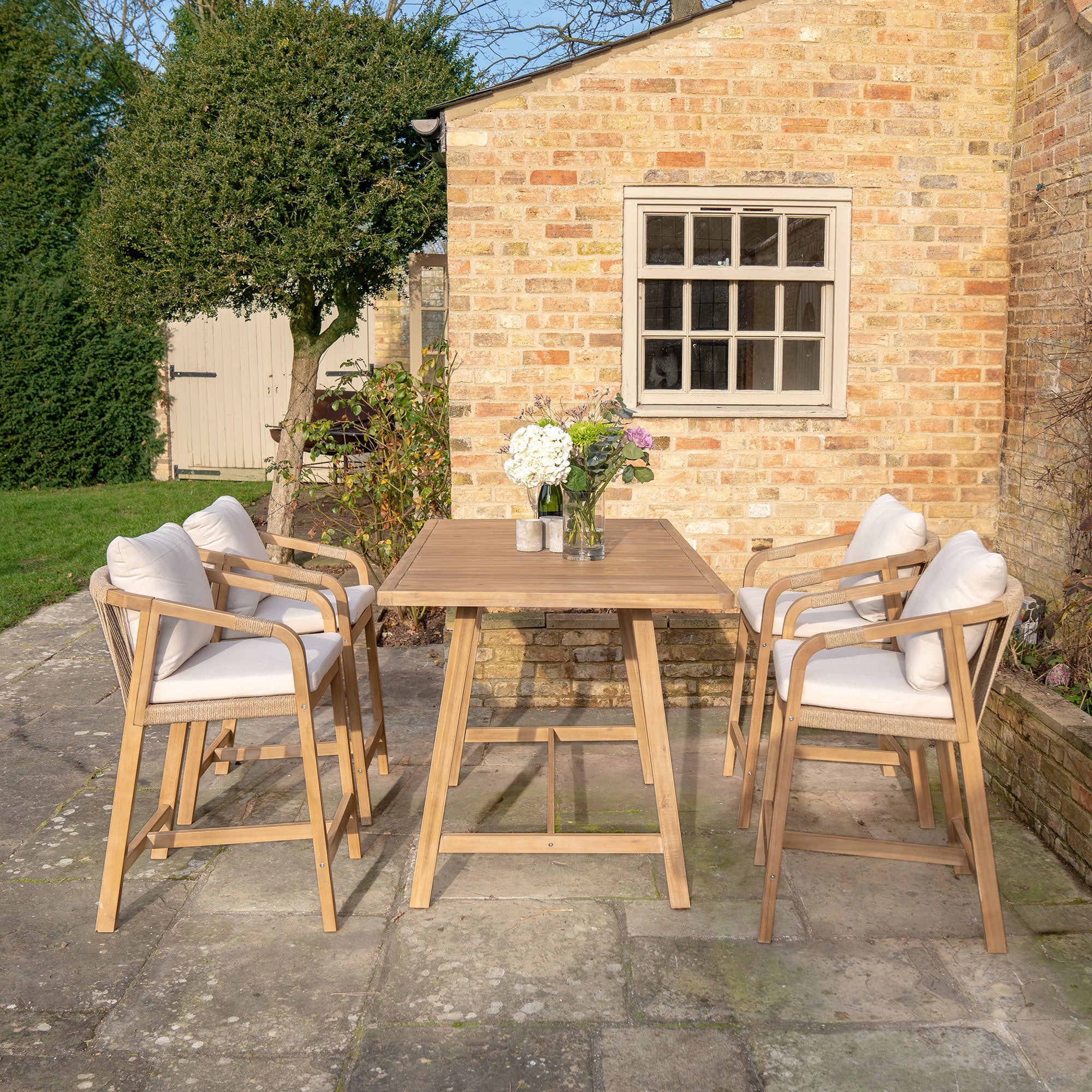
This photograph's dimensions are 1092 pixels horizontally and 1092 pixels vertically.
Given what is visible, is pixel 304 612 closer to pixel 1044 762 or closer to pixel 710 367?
pixel 710 367

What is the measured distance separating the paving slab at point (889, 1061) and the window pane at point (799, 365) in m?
3.02

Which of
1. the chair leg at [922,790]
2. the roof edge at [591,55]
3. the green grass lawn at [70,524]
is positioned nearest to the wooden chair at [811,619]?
the chair leg at [922,790]

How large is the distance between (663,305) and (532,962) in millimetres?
2990

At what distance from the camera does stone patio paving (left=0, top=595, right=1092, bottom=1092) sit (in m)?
2.43

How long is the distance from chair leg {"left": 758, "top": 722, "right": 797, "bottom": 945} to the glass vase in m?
0.78

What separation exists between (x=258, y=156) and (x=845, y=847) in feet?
16.3

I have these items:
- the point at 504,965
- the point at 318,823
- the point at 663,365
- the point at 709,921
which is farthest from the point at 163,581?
the point at 663,365

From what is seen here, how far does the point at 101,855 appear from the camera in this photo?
3.46 m

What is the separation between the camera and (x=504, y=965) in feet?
9.28

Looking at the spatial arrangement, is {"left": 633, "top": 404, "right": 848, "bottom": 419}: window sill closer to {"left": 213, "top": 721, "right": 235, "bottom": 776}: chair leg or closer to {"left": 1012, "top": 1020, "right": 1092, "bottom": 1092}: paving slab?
{"left": 213, "top": 721, "right": 235, "bottom": 776}: chair leg

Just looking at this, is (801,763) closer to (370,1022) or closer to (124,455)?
(370,1022)

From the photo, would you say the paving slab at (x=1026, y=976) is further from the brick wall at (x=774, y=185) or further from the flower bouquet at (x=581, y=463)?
the brick wall at (x=774, y=185)

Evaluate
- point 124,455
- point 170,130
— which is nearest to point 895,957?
point 170,130

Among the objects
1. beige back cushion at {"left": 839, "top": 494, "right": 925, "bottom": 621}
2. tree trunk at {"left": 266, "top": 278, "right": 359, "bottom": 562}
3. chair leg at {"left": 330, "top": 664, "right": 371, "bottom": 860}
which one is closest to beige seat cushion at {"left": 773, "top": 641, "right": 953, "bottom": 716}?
beige back cushion at {"left": 839, "top": 494, "right": 925, "bottom": 621}
